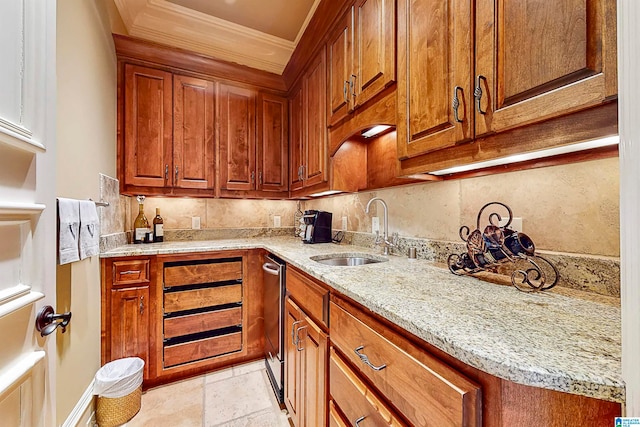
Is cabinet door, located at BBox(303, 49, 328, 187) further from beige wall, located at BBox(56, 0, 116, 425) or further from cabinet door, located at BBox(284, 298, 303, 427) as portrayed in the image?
beige wall, located at BBox(56, 0, 116, 425)

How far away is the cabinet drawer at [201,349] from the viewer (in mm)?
1834

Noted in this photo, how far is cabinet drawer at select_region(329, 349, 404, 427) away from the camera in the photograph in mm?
710

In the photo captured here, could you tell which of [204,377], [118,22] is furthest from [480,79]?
[118,22]

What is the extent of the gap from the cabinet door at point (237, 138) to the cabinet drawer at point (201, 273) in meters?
0.77

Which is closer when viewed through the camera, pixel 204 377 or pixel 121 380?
pixel 121 380

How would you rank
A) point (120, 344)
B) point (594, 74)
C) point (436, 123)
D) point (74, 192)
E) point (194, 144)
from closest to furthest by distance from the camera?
point (594, 74) → point (436, 123) → point (74, 192) → point (120, 344) → point (194, 144)

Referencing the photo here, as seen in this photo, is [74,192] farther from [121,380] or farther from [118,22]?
[118,22]

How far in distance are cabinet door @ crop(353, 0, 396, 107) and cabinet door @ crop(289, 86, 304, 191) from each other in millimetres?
926

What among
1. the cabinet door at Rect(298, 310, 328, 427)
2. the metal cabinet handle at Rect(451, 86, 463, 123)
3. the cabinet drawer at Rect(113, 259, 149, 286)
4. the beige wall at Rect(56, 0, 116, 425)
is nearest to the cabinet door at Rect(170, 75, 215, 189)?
the beige wall at Rect(56, 0, 116, 425)

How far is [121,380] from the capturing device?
1505 millimetres

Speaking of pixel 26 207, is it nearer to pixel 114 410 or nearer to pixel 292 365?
pixel 292 365

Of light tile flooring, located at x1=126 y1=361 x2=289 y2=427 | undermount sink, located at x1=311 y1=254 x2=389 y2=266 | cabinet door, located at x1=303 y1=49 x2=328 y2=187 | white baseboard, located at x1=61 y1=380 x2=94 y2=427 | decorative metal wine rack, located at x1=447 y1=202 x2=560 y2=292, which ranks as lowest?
light tile flooring, located at x1=126 y1=361 x2=289 y2=427

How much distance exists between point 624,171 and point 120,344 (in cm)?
242

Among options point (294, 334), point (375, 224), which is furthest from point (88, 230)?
point (375, 224)
